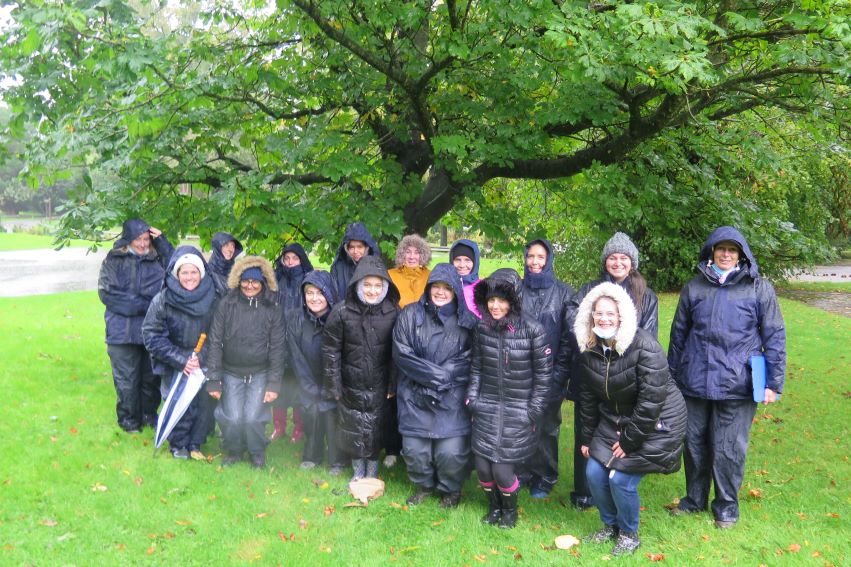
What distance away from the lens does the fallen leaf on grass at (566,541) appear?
14.7 ft

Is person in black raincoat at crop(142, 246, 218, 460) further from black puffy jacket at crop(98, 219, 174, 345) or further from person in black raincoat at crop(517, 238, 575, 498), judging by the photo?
person in black raincoat at crop(517, 238, 575, 498)

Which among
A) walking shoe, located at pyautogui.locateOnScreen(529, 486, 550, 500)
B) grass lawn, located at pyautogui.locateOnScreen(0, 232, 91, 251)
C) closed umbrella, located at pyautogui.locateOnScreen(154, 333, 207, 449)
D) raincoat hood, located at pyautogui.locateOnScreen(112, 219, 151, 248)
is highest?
raincoat hood, located at pyautogui.locateOnScreen(112, 219, 151, 248)

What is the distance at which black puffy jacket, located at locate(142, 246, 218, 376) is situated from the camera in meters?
5.62

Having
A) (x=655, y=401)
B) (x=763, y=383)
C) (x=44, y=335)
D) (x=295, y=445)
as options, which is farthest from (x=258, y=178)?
(x=44, y=335)

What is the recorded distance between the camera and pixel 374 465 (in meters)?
5.51

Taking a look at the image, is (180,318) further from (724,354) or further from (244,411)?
(724,354)

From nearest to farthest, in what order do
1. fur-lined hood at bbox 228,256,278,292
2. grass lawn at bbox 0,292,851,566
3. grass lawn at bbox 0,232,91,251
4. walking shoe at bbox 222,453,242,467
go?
grass lawn at bbox 0,292,851,566 → fur-lined hood at bbox 228,256,278,292 → walking shoe at bbox 222,453,242,467 → grass lawn at bbox 0,232,91,251

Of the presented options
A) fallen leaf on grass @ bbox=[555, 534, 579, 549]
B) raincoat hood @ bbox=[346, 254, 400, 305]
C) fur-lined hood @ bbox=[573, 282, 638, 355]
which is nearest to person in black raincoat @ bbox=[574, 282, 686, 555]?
fur-lined hood @ bbox=[573, 282, 638, 355]

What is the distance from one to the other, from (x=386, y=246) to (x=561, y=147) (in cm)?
287

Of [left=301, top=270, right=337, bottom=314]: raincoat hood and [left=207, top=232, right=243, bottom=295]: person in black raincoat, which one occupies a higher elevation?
[left=207, top=232, right=243, bottom=295]: person in black raincoat

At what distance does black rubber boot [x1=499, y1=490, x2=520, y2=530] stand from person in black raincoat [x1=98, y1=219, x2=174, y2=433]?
3.64m

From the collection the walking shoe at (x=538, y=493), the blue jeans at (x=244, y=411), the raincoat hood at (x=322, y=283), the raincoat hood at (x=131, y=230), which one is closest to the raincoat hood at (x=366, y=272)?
the raincoat hood at (x=322, y=283)


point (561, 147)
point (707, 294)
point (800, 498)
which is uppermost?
point (561, 147)

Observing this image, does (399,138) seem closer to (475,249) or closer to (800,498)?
(475,249)
